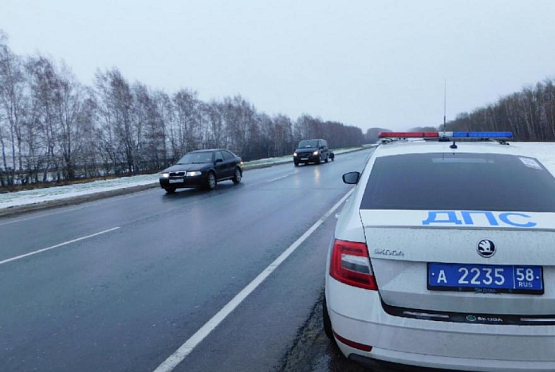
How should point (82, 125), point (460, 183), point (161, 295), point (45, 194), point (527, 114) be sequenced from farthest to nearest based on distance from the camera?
point (527, 114) < point (82, 125) < point (45, 194) < point (161, 295) < point (460, 183)

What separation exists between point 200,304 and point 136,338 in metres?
0.86

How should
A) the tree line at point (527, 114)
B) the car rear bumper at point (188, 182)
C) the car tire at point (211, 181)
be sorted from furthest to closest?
the tree line at point (527, 114)
the car tire at point (211, 181)
the car rear bumper at point (188, 182)

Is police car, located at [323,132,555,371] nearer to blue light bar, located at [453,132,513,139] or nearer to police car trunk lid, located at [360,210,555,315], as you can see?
police car trunk lid, located at [360,210,555,315]

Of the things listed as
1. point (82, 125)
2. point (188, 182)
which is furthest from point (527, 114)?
point (188, 182)

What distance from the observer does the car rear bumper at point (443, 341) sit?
2.21m

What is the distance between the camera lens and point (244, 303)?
14.4 ft

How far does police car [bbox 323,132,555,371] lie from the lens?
223cm

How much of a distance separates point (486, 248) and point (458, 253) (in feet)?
0.50

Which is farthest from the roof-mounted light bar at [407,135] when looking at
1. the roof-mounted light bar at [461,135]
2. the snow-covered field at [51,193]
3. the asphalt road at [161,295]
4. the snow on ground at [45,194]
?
the snow on ground at [45,194]

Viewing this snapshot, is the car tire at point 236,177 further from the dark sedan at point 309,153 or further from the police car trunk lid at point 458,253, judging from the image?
the police car trunk lid at point 458,253

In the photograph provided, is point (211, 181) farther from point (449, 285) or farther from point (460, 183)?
point (449, 285)

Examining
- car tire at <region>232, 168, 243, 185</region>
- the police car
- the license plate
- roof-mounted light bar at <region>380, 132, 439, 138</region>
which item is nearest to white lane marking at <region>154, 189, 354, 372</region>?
the police car

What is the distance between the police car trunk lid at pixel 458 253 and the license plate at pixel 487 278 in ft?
0.09

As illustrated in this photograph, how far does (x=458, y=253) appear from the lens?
2.29m
